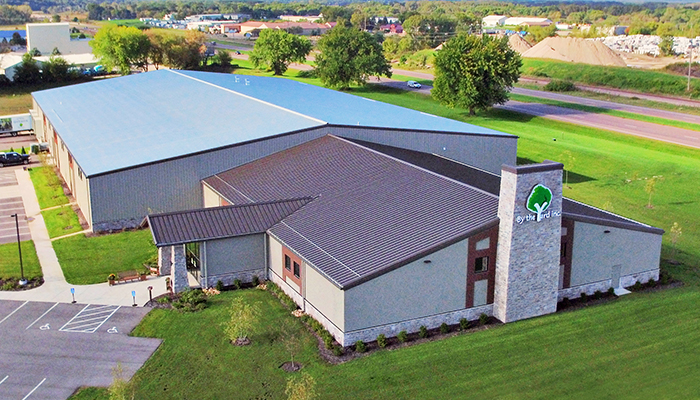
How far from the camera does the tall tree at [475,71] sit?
293ft

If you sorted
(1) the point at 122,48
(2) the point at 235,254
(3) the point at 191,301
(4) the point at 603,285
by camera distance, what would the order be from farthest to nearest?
(1) the point at 122,48 → (2) the point at 235,254 → (4) the point at 603,285 → (3) the point at 191,301

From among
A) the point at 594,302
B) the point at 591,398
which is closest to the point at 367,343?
the point at 591,398

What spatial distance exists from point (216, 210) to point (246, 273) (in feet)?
12.6

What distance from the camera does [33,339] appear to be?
3275 centimetres

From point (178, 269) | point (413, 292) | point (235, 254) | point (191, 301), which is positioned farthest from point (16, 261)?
point (413, 292)

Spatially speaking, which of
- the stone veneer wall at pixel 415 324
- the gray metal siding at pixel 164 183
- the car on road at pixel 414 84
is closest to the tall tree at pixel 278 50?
the car on road at pixel 414 84

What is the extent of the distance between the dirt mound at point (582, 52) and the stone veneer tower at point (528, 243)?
A: 121 meters

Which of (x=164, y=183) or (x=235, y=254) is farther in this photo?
(x=164, y=183)

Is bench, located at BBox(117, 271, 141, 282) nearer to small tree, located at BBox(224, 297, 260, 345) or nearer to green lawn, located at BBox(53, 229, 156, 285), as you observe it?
green lawn, located at BBox(53, 229, 156, 285)

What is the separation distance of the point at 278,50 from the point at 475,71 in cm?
5831

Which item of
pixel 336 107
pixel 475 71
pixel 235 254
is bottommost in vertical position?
pixel 235 254

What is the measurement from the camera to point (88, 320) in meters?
34.8

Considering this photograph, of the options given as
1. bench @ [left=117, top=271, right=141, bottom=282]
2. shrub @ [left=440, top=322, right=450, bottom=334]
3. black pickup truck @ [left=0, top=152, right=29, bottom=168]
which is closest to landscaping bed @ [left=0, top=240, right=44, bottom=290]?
bench @ [left=117, top=271, right=141, bottom=282]

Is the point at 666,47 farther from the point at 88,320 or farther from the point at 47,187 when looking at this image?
the point at 88,320
